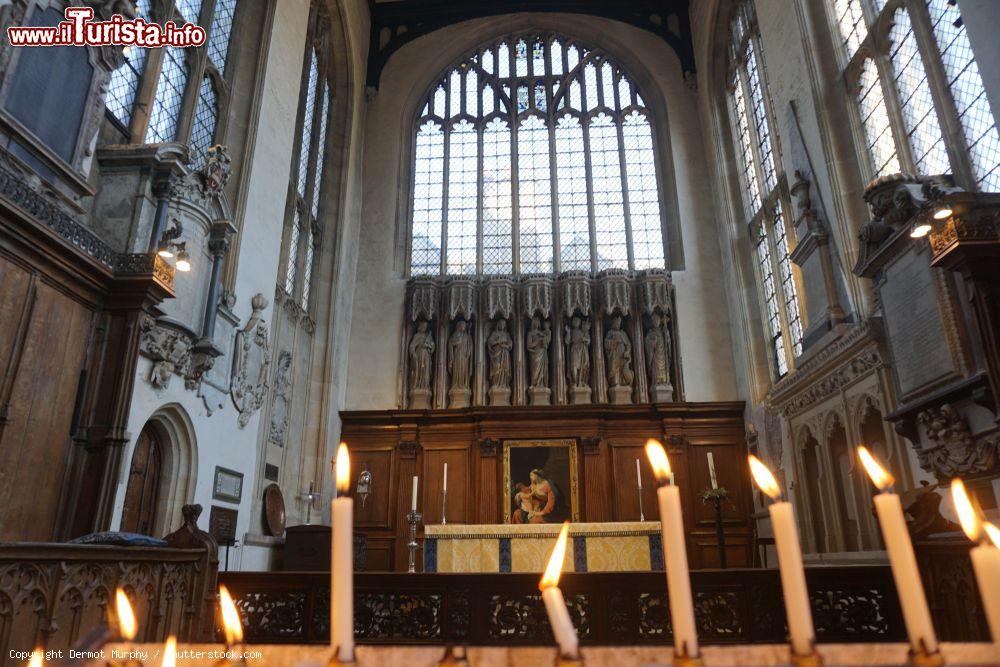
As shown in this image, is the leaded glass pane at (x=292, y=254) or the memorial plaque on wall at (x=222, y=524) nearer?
the memorial plaque on wall at (x=222, y=524)

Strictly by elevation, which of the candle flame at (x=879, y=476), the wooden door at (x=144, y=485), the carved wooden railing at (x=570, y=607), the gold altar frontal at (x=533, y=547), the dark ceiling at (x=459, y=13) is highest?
the dark ceiling at (x=459, y=13)

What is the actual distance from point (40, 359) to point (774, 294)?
10731mm

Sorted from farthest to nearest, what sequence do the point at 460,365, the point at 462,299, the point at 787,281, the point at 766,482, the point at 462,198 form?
the point at 462,198
the point at 462,299
the point at 460,365
the point at 787,281
the point at 766,482

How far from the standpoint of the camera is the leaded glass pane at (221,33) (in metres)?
9.24

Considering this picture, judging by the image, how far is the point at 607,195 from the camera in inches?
584

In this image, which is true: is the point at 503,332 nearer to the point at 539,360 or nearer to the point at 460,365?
the point at 539,360

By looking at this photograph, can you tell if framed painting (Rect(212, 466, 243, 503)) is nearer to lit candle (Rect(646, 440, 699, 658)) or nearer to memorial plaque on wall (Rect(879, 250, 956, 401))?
memorial plaque on wall (Rect(879, 250, 956, 401))

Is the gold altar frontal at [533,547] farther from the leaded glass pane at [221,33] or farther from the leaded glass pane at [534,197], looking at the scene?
the leaded glass pane at [221,33]

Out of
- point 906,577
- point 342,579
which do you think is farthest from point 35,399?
point 906,577

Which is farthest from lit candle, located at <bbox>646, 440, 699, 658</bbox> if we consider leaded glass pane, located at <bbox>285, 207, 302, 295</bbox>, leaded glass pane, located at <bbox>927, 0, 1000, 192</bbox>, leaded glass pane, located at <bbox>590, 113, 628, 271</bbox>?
leaded glass pane, located at <bbox>590, 113, 628, 271</bbox>

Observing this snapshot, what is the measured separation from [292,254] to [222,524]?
5520 millimetres

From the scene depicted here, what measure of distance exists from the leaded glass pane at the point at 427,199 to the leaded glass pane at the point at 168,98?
664 cm

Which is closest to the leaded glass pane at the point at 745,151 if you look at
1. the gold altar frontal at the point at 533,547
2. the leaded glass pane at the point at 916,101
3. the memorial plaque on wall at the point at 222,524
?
the leaded glass pane at the point at 916,101

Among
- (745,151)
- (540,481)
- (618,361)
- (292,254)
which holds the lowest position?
(540,481)
